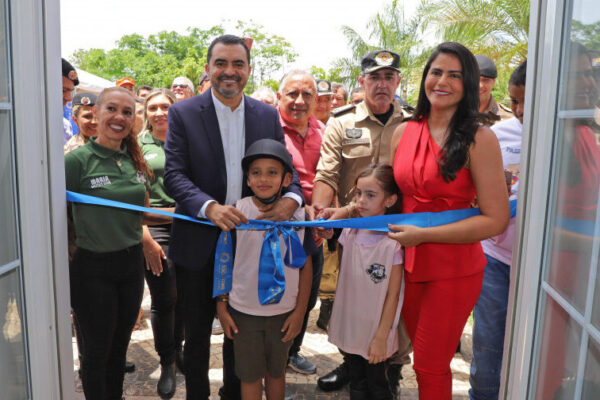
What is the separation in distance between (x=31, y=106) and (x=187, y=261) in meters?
1.21

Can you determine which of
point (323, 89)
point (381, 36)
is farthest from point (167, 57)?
point (323, 89)

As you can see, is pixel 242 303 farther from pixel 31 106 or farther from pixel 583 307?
pixel 583 307

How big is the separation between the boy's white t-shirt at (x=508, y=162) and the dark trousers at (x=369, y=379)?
942 millimetres

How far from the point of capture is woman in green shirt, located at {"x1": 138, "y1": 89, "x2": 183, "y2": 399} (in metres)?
3.44

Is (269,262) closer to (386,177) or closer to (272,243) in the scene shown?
(272,243)

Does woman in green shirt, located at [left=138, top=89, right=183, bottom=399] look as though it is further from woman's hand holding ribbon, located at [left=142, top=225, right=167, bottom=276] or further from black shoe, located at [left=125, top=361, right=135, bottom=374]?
black shoe, located at [left=125, top=361, right=135, bottom=374]

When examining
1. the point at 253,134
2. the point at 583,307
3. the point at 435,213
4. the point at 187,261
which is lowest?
the point at 187,261

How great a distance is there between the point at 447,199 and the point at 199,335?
5.47ft

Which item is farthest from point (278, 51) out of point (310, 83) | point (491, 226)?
point (491, 226)

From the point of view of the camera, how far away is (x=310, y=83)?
12.6 feet

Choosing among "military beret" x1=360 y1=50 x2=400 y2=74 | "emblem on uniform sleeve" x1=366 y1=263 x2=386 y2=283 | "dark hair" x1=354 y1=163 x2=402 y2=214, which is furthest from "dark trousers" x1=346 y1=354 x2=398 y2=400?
"military beret" x1=360 y1=50 x2=400 y2=74

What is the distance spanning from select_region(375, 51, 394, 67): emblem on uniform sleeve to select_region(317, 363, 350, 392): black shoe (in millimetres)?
2294

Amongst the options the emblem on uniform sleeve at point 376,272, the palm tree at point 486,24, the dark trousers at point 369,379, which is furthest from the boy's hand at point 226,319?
the palm tree at point 486,24

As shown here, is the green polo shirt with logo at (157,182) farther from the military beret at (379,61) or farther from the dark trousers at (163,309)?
the military beret at (379,61)
